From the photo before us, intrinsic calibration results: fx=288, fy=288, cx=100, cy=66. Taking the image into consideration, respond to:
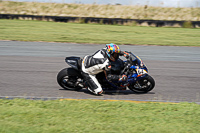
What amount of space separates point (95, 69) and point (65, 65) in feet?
14.9

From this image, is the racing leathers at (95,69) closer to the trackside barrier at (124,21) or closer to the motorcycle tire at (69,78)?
the motorcycle tire at (69,78)

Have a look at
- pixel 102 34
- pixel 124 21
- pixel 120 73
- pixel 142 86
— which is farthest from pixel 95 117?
pixel 124 21

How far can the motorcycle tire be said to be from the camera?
811 cm

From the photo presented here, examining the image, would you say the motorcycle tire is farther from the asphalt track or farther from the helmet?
the helmet

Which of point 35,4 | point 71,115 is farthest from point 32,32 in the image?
point 35,4

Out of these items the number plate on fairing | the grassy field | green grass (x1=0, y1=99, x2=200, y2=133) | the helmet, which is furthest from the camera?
the grassy field

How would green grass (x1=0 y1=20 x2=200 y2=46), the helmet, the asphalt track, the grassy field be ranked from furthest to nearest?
the grassy field → green grass (x1=0 y1=20 x2=200 y2=46) → the asphalt track → the helmet

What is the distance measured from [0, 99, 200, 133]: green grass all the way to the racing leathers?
3.89 feet

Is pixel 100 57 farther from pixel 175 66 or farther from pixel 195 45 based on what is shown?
pixel 195 45

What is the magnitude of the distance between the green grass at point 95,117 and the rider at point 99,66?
1.23m

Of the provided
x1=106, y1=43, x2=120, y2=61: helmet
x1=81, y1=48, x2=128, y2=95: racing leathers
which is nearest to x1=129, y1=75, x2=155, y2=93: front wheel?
x1=81, y1=48, x2=128, y2=95: racing leathers

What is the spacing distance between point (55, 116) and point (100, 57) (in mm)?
2694

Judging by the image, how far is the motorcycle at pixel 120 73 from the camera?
7898mm

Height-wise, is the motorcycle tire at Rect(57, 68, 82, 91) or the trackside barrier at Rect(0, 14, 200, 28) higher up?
the trackside barrier at Rect(0, 14, 200, 28)
